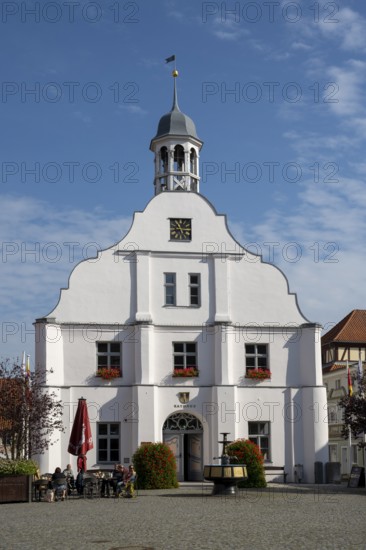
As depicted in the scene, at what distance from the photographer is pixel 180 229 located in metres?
38.5

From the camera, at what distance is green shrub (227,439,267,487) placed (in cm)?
3075

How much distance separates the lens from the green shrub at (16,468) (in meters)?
25.4

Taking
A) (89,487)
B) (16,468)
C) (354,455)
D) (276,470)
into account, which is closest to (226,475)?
(89,487)

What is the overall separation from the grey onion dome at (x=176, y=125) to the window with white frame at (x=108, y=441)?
1357 cm

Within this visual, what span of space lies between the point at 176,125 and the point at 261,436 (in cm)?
1467

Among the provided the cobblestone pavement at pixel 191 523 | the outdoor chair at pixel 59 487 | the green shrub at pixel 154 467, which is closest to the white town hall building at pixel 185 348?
the green shrub at pixel 154 467

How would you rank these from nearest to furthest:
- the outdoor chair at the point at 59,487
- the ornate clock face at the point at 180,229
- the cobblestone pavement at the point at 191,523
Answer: the cobblestone pavement at the point at 191,523, the outdoor chair at the point at 59,487, the ornate clock face at the point at 180,229

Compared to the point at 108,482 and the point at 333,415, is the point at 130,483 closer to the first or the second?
the point at 108,482

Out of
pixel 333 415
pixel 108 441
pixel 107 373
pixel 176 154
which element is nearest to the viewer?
pixel 108 441

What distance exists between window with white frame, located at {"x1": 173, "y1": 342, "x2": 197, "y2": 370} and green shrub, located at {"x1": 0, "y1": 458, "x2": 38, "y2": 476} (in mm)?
12209

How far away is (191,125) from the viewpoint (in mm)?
41906

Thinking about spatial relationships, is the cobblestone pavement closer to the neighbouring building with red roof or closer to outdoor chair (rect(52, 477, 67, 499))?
outdoor chair (rect(52, 477, 67, 499))

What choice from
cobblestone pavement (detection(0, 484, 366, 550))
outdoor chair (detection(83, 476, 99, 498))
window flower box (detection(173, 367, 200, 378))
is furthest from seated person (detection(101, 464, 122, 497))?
window flower box (detection(173, 367, 200, 378))

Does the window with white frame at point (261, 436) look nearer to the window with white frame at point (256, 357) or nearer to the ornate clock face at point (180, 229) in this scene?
the window with white frame at point (256, 357)
